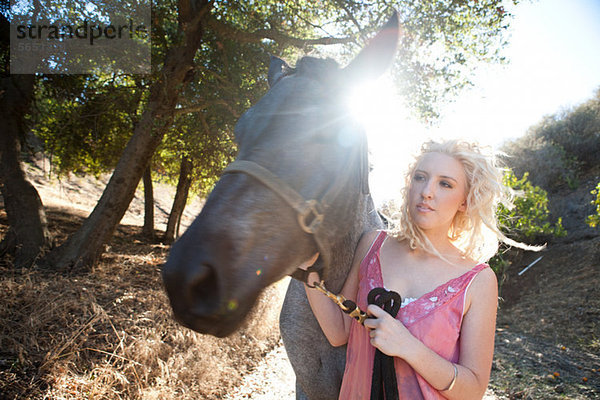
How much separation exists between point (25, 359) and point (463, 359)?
3543 millimetres

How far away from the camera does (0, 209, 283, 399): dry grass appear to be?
8.96ft

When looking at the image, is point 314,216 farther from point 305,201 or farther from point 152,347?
point 152,347

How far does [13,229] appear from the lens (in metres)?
5.84

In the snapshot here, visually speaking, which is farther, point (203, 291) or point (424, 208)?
point (424, 208)

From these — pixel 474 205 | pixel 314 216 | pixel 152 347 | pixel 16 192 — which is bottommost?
pixel 152 347

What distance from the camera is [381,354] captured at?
1.47 m

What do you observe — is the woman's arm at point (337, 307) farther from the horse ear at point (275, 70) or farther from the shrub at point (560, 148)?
the shrub at point (560, 148)

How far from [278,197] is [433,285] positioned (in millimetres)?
940

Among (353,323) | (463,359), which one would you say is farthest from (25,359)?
(463,359)

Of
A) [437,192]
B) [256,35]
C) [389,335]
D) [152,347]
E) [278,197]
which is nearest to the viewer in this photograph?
[278,197]

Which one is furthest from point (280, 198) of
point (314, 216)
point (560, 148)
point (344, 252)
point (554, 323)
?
point (560, 148)

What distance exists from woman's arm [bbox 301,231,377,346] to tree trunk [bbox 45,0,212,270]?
506 cm

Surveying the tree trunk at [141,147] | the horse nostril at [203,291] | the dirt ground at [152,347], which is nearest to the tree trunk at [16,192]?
the dirt ground at [152,347]

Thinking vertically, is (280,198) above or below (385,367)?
A: above
